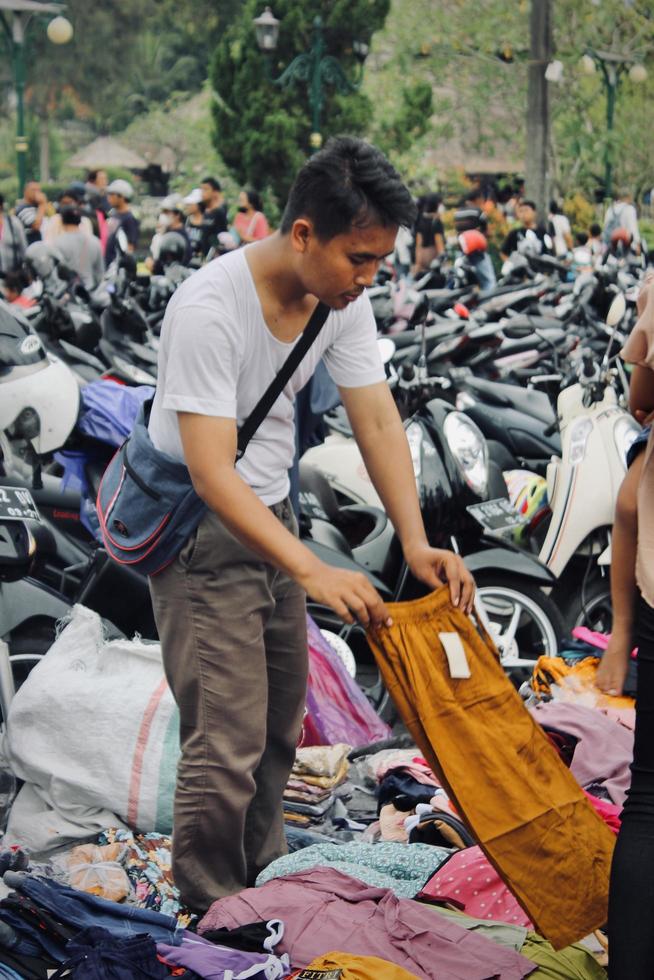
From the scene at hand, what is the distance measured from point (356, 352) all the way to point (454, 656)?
0.78 metres

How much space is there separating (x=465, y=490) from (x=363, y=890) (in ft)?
8.30

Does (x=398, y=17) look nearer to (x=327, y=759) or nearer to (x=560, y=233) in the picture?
(x=560, y=233)

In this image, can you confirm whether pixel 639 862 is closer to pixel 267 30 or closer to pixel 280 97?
pixel 267 30

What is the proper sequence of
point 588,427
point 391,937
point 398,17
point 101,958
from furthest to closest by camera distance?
point 398,17, point 588,427, point 391,937, point 101,958

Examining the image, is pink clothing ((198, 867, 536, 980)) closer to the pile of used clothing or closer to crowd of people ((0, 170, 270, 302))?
the pile of used clothing

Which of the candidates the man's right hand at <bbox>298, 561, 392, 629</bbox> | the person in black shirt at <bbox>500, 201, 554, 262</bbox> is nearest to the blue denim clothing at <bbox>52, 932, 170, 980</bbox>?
the man's right hand at <bbox>298, 561, 392, 629</bbox>

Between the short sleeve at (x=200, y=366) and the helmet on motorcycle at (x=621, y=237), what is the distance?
603 inches

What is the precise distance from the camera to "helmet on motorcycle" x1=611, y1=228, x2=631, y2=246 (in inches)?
700

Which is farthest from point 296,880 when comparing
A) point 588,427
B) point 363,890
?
point 588,427

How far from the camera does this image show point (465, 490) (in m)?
5.58

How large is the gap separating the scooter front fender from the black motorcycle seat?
230 cm

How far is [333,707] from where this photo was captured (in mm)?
4844

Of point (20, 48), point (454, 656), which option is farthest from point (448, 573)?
point (20, 48)

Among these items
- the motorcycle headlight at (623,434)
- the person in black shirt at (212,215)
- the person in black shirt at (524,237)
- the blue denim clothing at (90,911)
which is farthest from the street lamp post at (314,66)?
the blue denim clothing at (90,911)
